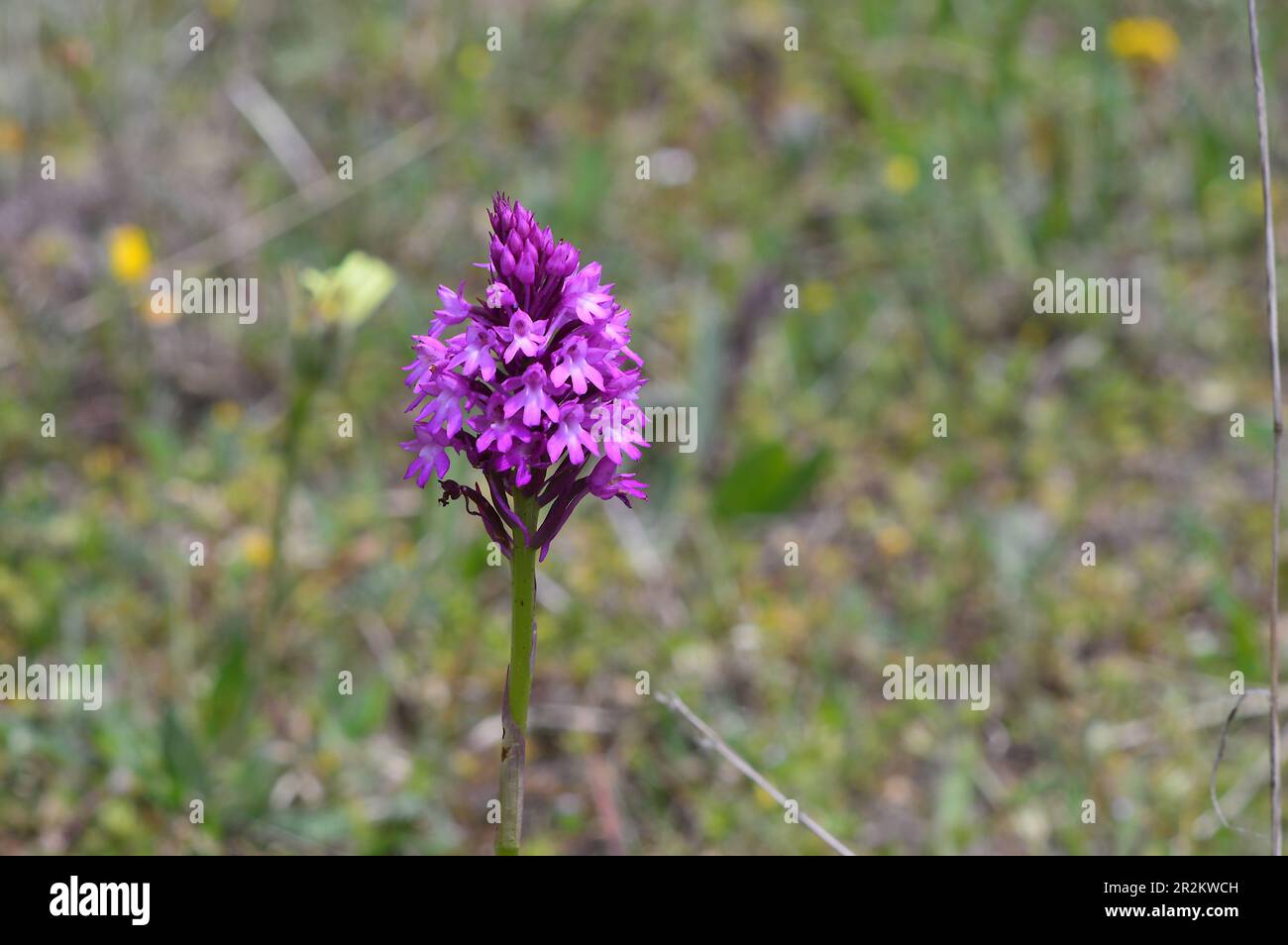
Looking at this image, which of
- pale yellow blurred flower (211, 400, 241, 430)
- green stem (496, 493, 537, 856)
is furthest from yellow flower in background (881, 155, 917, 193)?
green stem (496, 493, 537, 856)

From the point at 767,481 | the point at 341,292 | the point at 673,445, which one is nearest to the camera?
the point at 341,292

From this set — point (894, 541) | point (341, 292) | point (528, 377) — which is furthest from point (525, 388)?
point (894, 541)

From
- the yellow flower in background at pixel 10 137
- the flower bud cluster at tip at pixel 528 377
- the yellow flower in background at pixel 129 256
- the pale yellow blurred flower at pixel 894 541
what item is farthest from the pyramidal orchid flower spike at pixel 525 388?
the yellow flower in background at pixel 10 137

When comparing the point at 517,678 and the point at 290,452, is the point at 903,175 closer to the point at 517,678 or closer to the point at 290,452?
the point at 290,452

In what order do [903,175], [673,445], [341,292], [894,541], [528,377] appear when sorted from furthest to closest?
[903,175] < [673,445] < [894,541] < [341,292] < [528,377]

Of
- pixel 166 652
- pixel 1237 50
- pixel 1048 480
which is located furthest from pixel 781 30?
pixel 166 652

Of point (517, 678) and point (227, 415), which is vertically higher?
point (227, 415)

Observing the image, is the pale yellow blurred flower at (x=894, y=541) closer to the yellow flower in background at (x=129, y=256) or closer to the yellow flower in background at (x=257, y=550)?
the yellow flower in background at (x=257, y=550)
